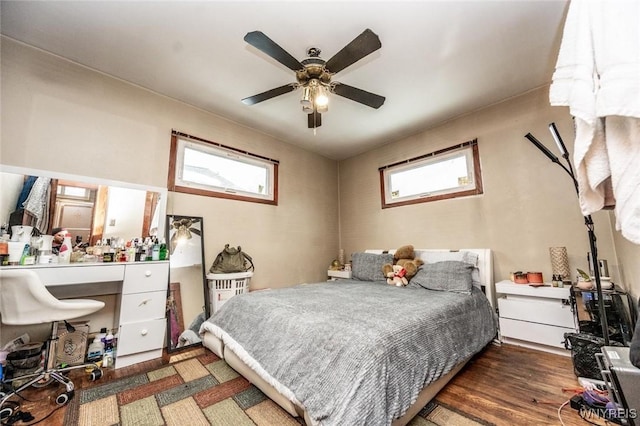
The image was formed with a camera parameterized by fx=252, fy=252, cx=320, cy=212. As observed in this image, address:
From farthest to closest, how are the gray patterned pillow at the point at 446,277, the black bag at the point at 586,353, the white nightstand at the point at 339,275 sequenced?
the white nightstand at the point at 339,275 < the gray patterned pillow at the point at 446,277 < the black bag at the point at 586,353

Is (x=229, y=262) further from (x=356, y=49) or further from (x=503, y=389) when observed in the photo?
(x=503, y=389)

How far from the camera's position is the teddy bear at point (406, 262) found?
2.87m

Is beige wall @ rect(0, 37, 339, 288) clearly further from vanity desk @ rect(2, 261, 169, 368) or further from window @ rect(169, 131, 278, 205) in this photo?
vanity desk @ rect(2, 261, 169, 368)

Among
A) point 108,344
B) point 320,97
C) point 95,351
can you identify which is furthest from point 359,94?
point 95,351

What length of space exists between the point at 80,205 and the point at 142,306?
1.08 metres

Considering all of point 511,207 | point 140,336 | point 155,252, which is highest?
point 511,207

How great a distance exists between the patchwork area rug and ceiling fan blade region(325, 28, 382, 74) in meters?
2.28

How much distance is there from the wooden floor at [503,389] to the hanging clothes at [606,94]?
140 centimetres

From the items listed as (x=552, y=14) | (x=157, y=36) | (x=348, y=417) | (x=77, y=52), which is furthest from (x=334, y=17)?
(x=348, y=417)

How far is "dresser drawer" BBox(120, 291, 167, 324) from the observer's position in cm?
217

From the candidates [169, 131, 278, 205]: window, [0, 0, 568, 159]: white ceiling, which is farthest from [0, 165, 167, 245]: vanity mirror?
[0, 0, 568, 159]: white ceiling

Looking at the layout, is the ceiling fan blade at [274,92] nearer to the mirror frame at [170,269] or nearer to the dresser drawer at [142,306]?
the mirror frame at [170,269]

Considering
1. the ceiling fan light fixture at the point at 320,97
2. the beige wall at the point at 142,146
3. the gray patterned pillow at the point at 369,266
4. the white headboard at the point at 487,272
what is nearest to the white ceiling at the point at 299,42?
the beige wall at the point at 142,146

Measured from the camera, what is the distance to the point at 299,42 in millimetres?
2131
